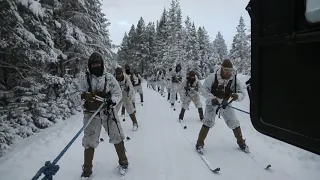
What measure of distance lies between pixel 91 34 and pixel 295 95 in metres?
16.4

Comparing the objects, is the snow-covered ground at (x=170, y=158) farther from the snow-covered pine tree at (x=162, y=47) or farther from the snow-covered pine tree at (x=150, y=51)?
the snow-covered pine tree at (x=150, y=51)

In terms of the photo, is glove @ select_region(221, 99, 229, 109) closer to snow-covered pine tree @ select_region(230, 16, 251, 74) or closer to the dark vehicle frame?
the dark vehicle frame

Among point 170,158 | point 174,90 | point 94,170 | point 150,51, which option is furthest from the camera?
point 150,51

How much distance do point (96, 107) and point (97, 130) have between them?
1.48 feet

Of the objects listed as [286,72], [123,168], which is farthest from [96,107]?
[286,72]

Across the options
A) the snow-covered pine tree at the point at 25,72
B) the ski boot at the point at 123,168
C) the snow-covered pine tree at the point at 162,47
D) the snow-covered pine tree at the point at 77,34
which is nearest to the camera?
the ski boot at the point at 123,168

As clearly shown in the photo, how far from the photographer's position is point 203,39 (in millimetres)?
62344

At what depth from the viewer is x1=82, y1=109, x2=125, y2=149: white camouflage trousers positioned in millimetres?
5352

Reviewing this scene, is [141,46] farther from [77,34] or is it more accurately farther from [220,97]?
[220,97]

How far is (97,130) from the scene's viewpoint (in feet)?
17.9

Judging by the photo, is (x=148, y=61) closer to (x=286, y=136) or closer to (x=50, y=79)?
(x=50, y=79)

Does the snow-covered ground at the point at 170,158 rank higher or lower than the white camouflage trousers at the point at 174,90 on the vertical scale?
lower

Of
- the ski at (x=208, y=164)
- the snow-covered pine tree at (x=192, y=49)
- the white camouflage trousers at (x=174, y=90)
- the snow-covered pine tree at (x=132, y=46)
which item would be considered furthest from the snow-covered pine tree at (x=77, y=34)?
the snow-covered pine tree at (x=132, y=46)

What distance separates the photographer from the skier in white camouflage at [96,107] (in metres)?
5.33
